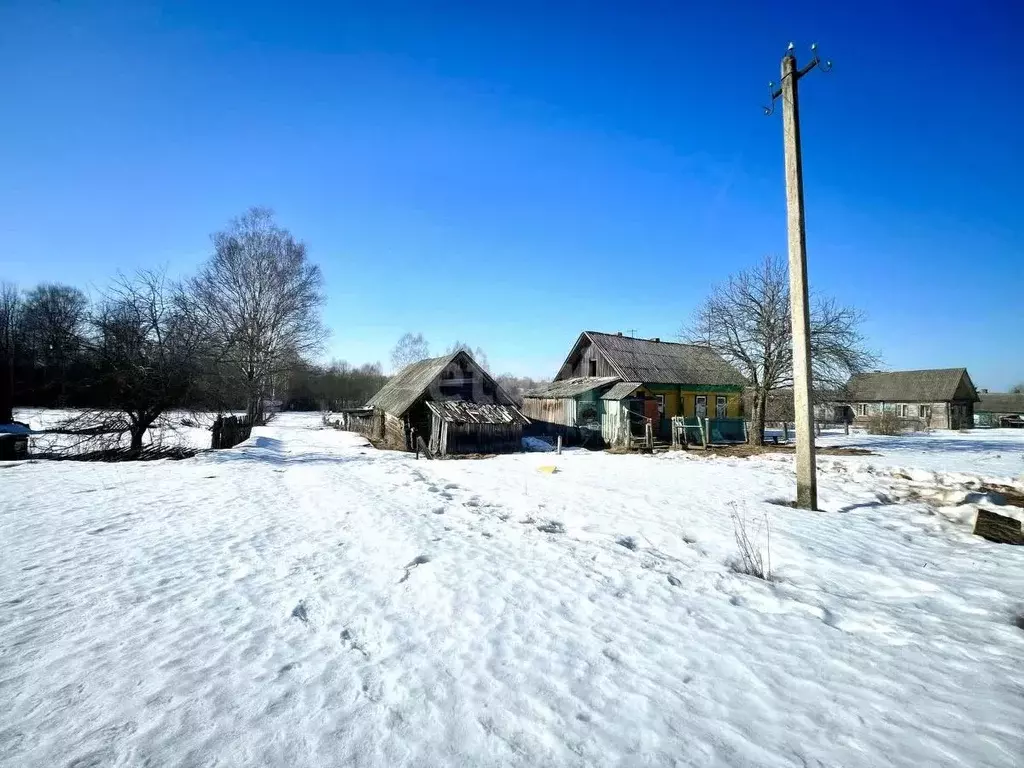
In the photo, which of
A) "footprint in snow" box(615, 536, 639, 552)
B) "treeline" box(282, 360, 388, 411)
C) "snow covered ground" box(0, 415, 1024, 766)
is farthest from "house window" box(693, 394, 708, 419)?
"treeline" box(282, 360, 388, 411)

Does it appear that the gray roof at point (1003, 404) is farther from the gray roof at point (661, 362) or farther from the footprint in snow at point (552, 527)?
the footprint in snow at point (552, 527)

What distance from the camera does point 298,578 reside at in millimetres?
5066

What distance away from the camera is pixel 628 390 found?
79.6 ft

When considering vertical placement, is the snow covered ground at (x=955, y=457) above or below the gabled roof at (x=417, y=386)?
below

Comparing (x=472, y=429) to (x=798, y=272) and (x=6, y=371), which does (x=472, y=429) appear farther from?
(x=6, y=371)

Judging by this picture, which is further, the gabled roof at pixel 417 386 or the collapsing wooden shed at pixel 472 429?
the gabled roof at pixel 417 386

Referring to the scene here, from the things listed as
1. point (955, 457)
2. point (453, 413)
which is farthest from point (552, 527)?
point (955, 457)

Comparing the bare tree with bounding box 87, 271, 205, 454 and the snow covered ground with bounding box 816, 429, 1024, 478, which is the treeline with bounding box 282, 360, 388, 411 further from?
the snow covered ground with bounding box 816, 429, 1024, 478

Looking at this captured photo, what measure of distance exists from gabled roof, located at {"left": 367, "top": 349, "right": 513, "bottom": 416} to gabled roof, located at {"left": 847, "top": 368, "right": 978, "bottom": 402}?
36.2 meters

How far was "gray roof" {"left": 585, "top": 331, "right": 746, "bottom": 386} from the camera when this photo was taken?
26969 mm

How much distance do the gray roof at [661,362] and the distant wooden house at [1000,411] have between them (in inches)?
1597

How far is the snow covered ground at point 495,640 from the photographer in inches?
104

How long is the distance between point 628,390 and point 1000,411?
195ft

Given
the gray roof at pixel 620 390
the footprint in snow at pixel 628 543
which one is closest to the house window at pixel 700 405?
the gray roof at pixel 620 390
